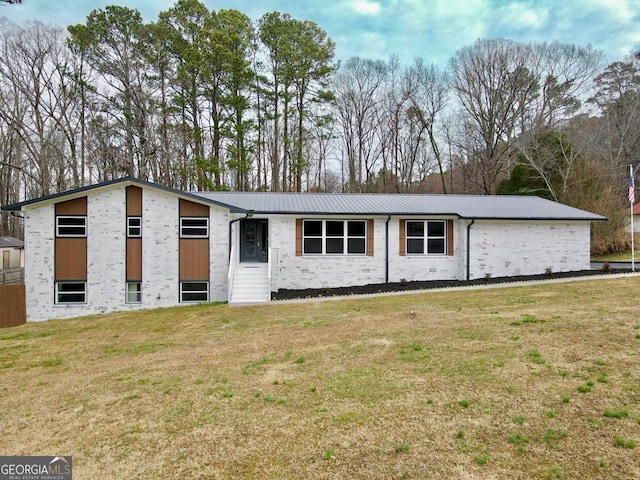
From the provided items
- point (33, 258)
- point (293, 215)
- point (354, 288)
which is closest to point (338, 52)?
point (293, 215)

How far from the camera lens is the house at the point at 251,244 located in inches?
502

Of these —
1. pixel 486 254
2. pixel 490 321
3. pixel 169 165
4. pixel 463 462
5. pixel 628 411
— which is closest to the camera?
pixel 463 462

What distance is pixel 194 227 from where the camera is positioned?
44.4ft

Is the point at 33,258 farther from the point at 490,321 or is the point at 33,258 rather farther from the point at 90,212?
the point at 490,321

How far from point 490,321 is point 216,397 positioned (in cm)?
610

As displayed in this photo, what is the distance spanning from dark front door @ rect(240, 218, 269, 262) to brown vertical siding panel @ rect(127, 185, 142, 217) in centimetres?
383

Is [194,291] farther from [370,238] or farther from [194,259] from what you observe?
[370,238]

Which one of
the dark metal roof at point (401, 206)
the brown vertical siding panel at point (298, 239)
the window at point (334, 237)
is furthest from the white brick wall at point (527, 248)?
the brown vertical siding panel at point (298, 239)

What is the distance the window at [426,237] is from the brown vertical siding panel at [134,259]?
33.8 ft

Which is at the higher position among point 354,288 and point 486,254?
point 486,254

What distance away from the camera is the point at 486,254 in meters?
14.9

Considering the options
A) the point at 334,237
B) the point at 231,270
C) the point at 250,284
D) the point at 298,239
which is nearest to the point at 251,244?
the point at 298,239

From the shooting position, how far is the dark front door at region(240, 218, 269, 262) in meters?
14.8

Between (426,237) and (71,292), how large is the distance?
13.5m
